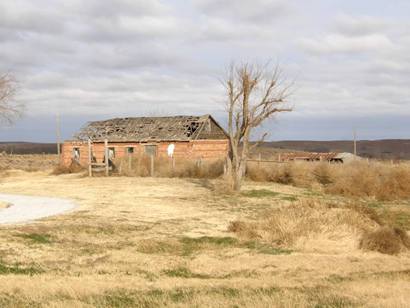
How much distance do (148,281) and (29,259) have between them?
107 inches

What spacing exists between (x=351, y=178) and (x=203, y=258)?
648 inches

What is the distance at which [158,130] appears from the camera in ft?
136

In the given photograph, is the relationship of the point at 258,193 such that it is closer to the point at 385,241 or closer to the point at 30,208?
the point at 30,208

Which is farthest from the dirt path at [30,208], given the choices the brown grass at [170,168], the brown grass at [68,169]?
the brown grass at [68,169]

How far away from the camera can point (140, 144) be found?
40406mm

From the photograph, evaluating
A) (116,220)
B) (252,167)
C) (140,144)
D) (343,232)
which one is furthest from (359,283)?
(140,144)

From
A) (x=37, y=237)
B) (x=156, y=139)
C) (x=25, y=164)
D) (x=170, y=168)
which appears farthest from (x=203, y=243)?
(x=25, y=164)

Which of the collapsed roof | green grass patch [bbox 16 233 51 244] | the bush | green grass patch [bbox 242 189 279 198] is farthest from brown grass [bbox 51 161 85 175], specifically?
the bush

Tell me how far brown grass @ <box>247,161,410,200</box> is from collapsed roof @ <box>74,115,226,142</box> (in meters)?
11.7

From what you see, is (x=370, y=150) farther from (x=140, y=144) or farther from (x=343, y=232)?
(x=343, y=232)

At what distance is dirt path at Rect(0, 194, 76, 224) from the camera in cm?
1479

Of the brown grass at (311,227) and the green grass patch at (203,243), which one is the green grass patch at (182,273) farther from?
the brown grass at (311,227)

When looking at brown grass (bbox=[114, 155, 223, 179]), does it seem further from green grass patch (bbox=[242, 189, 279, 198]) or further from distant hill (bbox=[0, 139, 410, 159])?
distant hill (bbox=[0, 139, 410, 159])

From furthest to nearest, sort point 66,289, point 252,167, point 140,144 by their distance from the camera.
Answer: point 140,144, point 252,167, point 66,289
